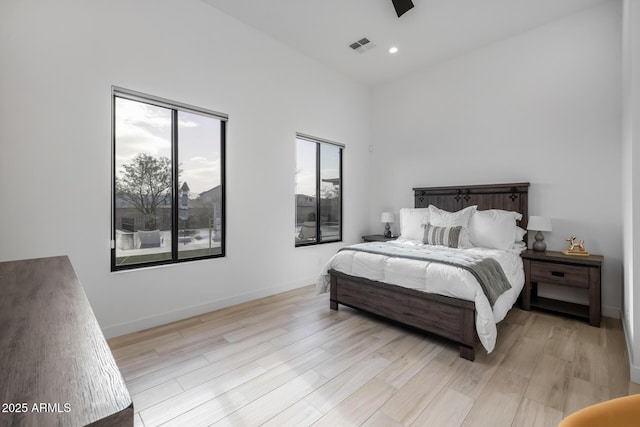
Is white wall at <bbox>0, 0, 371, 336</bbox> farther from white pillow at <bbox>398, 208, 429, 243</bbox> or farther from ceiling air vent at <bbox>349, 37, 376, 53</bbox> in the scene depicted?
white pillow at <bbox>398, 208, 429, 243</bbox>

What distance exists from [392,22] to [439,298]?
305cm

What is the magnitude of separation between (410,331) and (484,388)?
0.88 metres

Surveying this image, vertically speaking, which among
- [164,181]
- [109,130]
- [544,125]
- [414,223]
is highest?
[544,125]

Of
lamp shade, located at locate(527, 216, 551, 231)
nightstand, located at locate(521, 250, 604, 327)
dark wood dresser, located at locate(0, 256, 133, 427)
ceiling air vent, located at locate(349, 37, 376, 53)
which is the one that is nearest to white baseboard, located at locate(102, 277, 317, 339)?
dark wood dresser, located at locate(0, 256, 133, 427)

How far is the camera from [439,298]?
2.43 meters

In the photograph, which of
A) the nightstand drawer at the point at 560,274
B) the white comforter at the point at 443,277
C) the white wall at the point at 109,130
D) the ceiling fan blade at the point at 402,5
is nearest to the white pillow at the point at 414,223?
the white comforter at the point at 443,277

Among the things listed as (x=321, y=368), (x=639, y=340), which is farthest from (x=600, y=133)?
(x=321, y=368)

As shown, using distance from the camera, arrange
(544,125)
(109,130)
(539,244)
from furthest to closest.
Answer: (544,125) < (539,244) < (109,130)

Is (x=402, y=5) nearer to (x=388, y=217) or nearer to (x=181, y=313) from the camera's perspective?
(x=388, y=217)

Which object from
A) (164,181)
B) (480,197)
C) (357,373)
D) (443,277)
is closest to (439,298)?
(443,277)

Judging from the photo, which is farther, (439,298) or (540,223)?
(540,223)

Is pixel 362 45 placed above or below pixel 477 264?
above

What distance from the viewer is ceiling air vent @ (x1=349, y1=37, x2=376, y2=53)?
12.4ft

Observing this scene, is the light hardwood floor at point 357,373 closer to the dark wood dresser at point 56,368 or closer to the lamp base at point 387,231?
the dark wood dresser at point 56,368
